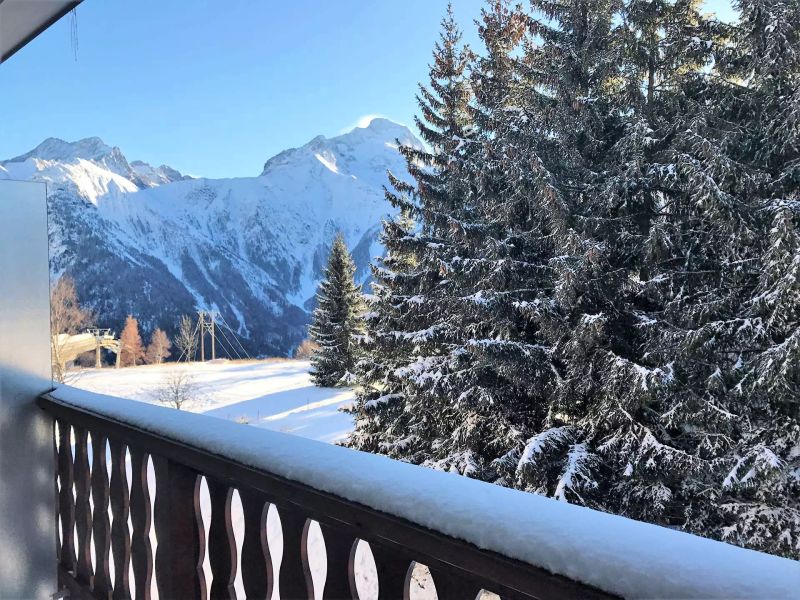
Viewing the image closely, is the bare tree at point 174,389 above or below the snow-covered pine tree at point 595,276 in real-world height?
below

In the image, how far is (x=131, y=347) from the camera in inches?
454

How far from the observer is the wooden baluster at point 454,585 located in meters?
0.55

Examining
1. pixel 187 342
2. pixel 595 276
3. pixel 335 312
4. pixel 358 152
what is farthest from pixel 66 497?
pixel 358 152

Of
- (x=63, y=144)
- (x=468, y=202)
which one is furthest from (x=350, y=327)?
(x=63, y=144)

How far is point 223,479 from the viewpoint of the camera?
91 cm

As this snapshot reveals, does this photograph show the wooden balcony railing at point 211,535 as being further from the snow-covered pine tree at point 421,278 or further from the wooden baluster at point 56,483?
the snow-covered pine tree at point 421,278

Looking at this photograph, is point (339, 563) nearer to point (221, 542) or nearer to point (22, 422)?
point (221, 542)

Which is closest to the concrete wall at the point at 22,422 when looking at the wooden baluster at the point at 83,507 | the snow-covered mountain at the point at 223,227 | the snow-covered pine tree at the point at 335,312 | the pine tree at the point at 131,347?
the wooden baluster at the point at 83,507

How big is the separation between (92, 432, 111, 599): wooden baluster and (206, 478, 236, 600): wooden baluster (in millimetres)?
595

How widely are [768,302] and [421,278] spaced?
15.6 feet

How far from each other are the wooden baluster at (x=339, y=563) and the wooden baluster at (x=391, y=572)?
0.05 metres

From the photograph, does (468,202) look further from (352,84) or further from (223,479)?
(223,479)

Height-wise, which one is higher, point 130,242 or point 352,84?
point 352,84

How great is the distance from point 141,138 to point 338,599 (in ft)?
76.1
